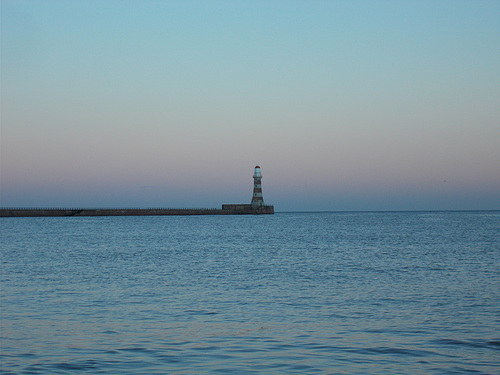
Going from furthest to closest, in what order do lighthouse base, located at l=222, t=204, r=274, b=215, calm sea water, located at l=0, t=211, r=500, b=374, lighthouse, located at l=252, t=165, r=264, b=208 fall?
lighthouse base, located at l=222, t=204, r=274, b=215 < lighthouse, located at l=252, t=165, r=264, b=208 < calm sea water, located at l=0, t=211, r=500, b=374

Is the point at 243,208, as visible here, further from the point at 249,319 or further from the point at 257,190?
the point at 249,319

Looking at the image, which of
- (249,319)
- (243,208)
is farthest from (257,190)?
(249,319)

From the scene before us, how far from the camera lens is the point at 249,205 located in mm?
163250

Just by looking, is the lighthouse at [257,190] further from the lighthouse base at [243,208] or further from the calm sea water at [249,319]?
the calm sea water at [249,319]

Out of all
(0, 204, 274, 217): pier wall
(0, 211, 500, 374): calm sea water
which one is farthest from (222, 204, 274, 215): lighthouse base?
(0, 211, 500, 374): calm sea water


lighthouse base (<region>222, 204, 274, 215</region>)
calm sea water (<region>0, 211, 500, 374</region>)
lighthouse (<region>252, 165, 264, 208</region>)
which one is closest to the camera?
calm sea water (<region>0, 211, 500, 374</region>)

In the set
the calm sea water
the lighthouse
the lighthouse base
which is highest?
the lighthouse

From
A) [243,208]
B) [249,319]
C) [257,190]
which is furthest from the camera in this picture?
[243,208]

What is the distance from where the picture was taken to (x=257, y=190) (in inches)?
5571

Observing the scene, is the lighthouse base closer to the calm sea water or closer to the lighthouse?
the lighthouse

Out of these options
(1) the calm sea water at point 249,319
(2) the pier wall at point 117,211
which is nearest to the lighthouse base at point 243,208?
(2) the pier wall at point 117,211

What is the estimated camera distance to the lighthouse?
135m

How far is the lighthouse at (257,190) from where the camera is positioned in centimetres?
13500

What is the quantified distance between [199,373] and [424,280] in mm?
16459
